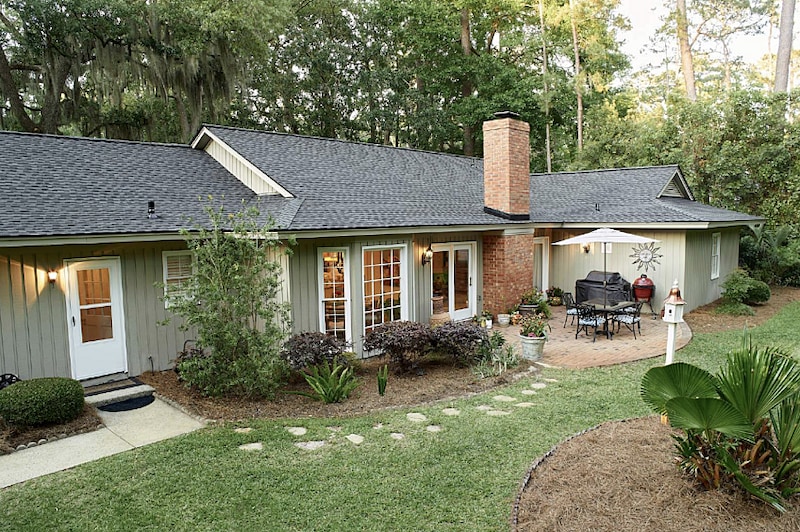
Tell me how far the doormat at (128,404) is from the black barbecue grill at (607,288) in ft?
32.0

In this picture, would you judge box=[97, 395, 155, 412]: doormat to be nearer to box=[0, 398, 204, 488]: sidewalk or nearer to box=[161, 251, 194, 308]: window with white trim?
box=[0, 398, 204, 488]: sidewalk

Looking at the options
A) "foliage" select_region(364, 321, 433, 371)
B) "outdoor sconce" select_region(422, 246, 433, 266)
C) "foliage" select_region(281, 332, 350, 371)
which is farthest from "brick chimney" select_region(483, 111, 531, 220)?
"foliage" select_region(281, 332, 350, 371)

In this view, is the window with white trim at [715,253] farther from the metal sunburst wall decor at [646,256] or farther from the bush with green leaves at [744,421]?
the bush with green leaves at [744,421]

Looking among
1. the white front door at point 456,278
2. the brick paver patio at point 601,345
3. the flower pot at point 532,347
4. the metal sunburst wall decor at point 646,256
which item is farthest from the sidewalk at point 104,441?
the metal sunburst wall decor at point 646,256

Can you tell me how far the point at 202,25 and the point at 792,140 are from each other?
1990 cm

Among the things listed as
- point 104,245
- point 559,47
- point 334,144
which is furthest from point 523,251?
point 559,47

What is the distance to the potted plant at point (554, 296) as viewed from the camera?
47.3ft

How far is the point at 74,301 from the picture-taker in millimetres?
7543

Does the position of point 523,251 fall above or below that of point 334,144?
below

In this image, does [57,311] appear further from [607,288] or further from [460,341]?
[607,288]

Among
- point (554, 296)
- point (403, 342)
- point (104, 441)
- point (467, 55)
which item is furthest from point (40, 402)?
point (467, 55)

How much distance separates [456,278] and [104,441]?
776 centimetres

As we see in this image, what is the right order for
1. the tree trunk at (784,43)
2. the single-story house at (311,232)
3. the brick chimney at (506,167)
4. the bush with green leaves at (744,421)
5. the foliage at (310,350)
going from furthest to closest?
the tree trunk at (784,43) → the brick chimney at (506,167) → the foliage at (310,350) → the single-story house at (311,232) → the bush with green leaves at (744,421)

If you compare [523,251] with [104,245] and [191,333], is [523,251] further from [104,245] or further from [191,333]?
[104,245]
